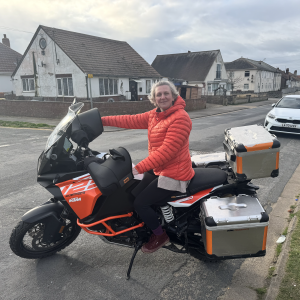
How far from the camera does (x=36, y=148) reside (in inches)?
357

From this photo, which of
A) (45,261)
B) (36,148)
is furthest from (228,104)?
(45,261)

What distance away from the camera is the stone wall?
1768cm

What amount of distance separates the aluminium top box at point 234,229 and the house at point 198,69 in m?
39.8

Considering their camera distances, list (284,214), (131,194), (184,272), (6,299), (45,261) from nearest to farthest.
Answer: (6,299)
(131,194)
(184,272)
(45,261)
(284,214)

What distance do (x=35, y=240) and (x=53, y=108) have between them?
16.7 m

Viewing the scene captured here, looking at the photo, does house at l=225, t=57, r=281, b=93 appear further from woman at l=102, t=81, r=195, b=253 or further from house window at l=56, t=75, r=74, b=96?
woman at l=102, t=81, r=195, b=253

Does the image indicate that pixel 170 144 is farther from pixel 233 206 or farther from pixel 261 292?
pixel 261 292

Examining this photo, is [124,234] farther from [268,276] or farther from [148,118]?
[268,276]

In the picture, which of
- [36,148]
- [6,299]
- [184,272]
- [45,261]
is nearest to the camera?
[6,299]

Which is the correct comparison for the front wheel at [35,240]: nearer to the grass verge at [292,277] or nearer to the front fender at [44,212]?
the front fender at [44,212]

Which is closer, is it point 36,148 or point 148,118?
point 148,118

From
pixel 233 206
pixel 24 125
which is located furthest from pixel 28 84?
pixel 233 206

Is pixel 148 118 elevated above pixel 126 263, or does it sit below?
above

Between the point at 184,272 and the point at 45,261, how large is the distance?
5.35 feet
